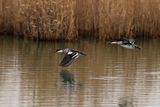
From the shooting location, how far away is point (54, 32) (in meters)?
13.2

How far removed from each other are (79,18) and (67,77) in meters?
4.15

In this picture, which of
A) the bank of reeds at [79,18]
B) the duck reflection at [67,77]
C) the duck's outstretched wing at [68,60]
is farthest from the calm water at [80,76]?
the bank of reeds at [79,18]

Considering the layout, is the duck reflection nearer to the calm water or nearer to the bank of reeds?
the calm water

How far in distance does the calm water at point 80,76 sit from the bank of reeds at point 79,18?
0.30m

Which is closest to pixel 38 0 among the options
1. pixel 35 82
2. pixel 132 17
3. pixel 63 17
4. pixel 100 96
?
pixel 63 17

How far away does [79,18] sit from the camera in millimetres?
13516

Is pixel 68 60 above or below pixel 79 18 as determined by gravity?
below

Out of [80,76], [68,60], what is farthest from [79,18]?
[80,76]

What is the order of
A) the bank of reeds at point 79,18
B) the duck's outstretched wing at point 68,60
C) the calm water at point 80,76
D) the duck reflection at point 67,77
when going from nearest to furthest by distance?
the calm water at point 80,76
the duck reflection at point 67,77
the duck's outstretched wing at point 68,60
the bank of reeds at point 79,18

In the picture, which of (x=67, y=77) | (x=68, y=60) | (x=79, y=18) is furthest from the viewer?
(x=79, y=18)

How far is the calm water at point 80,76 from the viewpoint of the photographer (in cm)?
802

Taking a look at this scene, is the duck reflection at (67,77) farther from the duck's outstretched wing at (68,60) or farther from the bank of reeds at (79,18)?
the bank of reeds at (79,18)

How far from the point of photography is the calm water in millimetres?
8023

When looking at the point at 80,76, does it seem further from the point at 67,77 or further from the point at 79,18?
the point at 79,18
